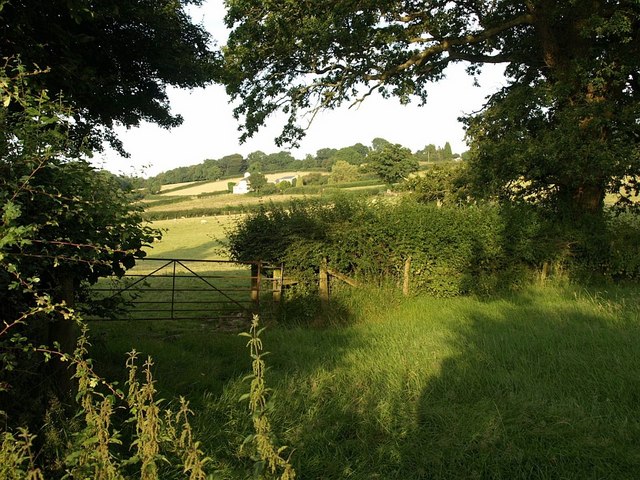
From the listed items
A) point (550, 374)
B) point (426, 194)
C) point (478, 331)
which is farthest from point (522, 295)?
point (426, 194)

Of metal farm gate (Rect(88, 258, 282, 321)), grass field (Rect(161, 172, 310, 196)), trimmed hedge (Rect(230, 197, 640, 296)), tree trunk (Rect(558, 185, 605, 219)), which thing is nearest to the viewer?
metal farm gate (Rect(88, 258, 282, 321))

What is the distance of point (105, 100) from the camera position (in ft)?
33.5

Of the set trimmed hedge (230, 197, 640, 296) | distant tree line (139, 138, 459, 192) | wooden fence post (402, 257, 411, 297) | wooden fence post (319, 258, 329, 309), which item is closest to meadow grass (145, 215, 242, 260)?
trimmed hedge (230, 197, 640, 296)

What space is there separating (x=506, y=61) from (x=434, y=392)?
1377cm

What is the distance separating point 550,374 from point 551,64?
1143cm

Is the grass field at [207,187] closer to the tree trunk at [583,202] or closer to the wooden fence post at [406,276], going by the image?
the tree trunk at [583,202]

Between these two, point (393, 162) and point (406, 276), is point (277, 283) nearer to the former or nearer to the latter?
point (406, 276)

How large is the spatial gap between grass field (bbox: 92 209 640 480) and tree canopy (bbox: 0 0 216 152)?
361 cm

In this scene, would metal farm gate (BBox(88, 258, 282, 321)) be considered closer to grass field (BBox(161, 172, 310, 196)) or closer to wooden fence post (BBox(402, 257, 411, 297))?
wooden fence post (BBox(402, 257, 411, 297))

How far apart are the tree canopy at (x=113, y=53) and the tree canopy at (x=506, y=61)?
1.79 meters

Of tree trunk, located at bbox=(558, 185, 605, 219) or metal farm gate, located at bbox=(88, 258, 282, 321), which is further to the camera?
tree trunk, located at bbox=(558, 185, 605, 219)

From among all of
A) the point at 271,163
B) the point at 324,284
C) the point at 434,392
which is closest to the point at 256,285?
the point at 324,284

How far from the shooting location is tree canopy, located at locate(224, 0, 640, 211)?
11.8 meters

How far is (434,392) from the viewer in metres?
5.10
